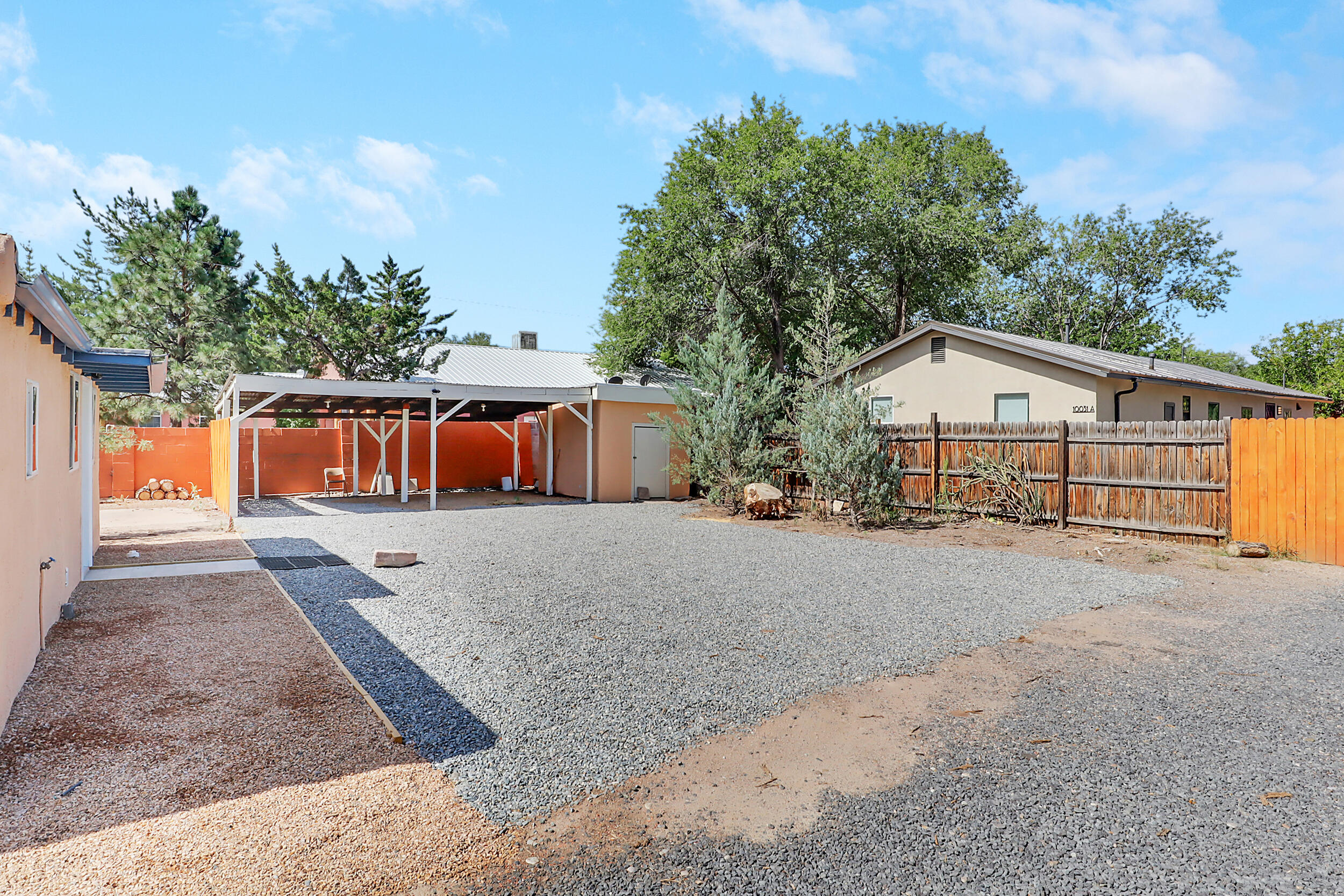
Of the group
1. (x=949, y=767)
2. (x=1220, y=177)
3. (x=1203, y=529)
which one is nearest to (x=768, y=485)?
(x=1203, y=529)

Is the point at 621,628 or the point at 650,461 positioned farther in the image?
the point at 650,461

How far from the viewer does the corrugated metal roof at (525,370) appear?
72.6ft

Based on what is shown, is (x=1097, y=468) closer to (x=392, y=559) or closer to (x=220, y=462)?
(x=392, y=559)

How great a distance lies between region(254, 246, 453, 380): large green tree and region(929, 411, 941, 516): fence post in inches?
668

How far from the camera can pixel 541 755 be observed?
3256mm

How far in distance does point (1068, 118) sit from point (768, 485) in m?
11.8

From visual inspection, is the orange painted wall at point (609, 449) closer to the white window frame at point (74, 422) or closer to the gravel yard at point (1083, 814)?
the white window frame at point (74, 422)

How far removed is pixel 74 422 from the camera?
282 inches

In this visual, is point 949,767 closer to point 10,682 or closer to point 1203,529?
point 10,682

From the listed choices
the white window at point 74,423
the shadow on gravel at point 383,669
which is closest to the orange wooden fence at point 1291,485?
the shadow on gravel at point 383,669

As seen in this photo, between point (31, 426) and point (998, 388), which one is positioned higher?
point (998, 388)

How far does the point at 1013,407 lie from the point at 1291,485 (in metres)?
6.15

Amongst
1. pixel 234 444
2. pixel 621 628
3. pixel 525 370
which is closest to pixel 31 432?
pixel 621 628

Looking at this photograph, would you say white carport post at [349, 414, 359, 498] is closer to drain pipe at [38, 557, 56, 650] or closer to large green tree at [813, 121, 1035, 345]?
drain pipe at [38, 557, 56, 650]
